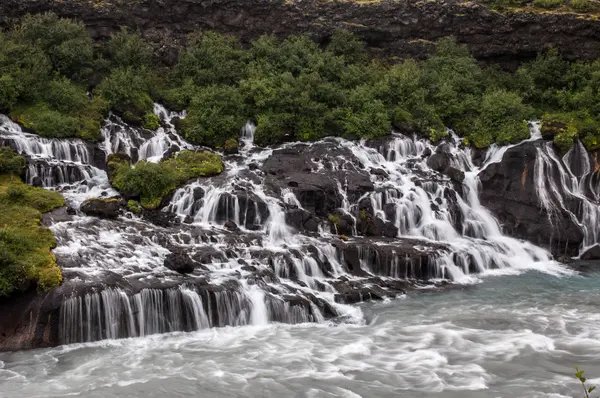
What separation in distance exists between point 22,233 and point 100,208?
4.19m

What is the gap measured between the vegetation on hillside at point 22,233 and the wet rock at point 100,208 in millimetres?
951

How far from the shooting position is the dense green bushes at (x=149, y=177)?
23422 millimetres

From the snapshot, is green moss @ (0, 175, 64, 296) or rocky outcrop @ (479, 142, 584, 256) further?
rocky outcrop @ (479, 142, 584, 256)

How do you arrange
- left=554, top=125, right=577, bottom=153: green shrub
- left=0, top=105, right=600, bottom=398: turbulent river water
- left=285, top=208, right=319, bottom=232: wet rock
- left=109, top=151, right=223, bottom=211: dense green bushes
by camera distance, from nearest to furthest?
1. left=0, top=105, right=600, bottom=398: turbulent river water
2. left=285, top=208, right=319, bottom=232: wet rock
3. left=109, top=151, right=223, bottom=211: dense green bushes
4. left=554, top=125, right=577, bottom=153: green shrub

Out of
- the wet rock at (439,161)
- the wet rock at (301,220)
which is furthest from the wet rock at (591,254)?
the wet rock at (301,220)

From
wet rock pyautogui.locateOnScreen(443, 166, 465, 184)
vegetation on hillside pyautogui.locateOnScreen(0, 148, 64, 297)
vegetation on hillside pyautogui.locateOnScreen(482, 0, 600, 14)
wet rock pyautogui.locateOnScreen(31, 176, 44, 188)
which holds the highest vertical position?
vegetation on hillside pyautogui.locateOnScreen(482, 0, 600, 14)

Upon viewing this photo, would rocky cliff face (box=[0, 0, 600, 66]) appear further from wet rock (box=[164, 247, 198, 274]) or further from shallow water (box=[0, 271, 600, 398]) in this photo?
shallow water (box=[0, 271, 600, 398])

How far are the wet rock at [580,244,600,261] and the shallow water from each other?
673cm

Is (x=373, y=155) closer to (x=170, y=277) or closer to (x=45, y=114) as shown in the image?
(x=170, y=277)

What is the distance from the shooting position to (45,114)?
2628 cm

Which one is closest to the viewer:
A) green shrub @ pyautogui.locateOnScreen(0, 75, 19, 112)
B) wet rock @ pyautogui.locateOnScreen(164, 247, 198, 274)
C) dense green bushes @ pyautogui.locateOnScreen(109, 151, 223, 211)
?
wet rock @ pyautogui.locateOnScreen(164, 247, 198, 274)

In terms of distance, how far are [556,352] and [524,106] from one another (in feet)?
58.8

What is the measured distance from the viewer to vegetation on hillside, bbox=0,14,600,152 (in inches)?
1093

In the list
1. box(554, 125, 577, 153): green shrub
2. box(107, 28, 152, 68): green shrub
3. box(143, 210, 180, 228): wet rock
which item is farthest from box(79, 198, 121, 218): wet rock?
box(554, 125, 577, 153): green shrub
